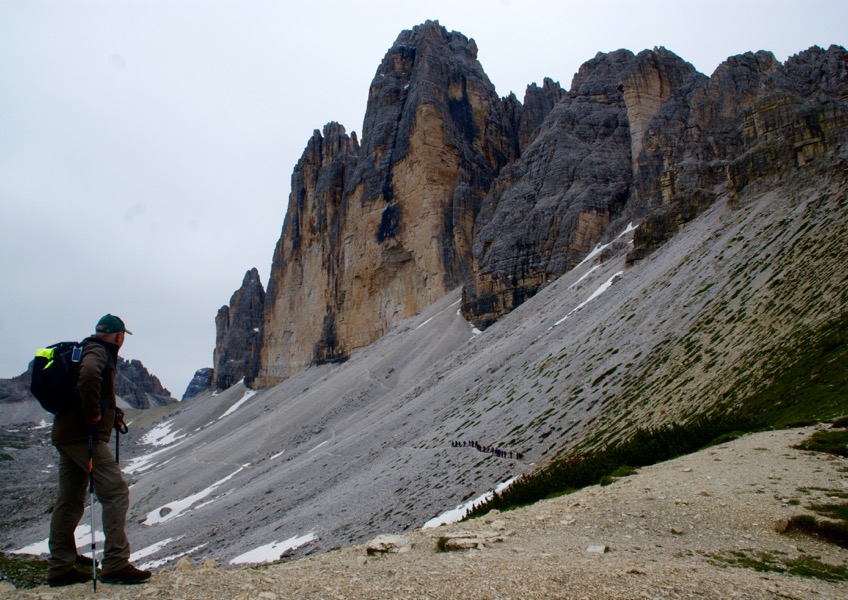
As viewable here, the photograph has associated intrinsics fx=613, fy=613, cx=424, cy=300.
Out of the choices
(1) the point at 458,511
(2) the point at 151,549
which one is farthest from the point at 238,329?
(1) the point at 458,511

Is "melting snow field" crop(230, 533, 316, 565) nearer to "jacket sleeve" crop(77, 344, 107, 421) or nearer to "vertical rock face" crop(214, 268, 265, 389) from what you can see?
"jacket sleeve" crop(77, 344, 107, 421)

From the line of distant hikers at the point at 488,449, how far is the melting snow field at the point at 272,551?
7620 millimetres

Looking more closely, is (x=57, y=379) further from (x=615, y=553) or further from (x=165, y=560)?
(x=165, y=560)

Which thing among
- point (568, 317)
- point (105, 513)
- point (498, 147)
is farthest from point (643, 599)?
point (498, 147)

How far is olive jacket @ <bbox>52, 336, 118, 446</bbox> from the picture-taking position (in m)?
6.65

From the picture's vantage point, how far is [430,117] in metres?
89.8

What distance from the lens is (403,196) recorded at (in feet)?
299

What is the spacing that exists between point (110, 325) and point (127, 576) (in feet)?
9.22

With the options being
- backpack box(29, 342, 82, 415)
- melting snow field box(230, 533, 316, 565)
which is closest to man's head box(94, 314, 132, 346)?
backpack box(29, 342, 82, 415)

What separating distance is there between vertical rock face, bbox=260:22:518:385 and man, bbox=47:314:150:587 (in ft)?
249

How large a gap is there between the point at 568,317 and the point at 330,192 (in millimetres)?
78232

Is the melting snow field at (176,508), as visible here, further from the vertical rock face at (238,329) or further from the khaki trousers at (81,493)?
the vertical rock face at (238,329)

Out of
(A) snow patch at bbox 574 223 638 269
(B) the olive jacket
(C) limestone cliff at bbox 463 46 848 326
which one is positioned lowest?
(B) the olive jacket

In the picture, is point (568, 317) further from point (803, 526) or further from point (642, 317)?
point (803, 526)
